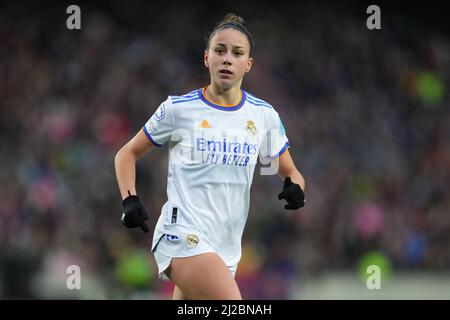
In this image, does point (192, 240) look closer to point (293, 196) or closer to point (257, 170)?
point (293, 196)

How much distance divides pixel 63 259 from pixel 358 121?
491 cm

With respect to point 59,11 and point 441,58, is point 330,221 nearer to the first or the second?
point 441,58

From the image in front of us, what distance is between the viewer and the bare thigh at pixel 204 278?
3785mm

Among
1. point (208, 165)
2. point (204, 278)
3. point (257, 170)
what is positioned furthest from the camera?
point (257, 170)

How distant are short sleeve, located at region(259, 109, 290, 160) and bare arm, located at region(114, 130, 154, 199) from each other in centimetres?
67

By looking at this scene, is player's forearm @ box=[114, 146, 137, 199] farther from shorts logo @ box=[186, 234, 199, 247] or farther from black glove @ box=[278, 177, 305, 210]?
black glove @ box=[278, 177, 305, 210]

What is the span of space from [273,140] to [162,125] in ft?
2.22

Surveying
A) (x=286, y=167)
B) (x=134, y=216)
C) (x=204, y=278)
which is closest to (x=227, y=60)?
(x=286, y=167)

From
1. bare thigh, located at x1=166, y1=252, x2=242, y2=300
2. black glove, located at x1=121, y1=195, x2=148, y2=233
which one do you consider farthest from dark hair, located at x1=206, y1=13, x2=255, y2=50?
bare thigh, located at x1=166, y1=252, x2=242, y2=300

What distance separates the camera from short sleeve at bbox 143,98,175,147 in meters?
4.21

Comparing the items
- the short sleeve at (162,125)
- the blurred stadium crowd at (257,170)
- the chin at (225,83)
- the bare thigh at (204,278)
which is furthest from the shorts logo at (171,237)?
the blurred stadium crowd at (257,170)

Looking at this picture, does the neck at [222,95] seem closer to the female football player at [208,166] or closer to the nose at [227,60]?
the female football player at [208,166]

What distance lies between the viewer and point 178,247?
3.99 m

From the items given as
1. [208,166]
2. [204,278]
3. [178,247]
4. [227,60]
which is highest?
[227,60]
